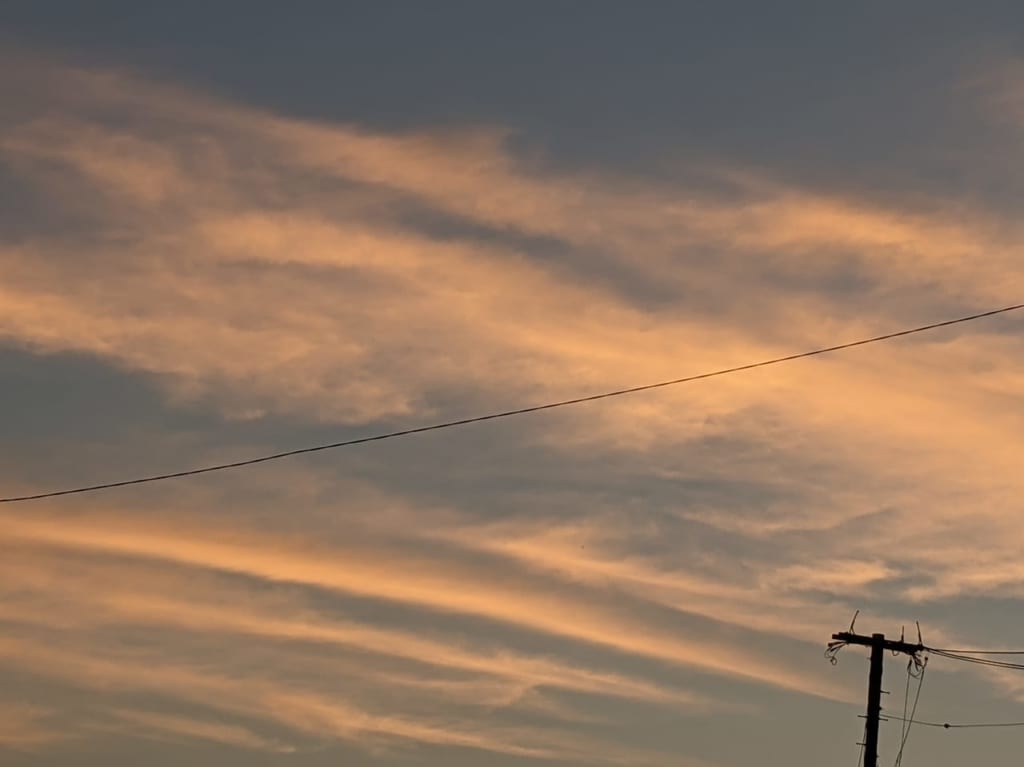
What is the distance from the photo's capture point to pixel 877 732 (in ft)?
164

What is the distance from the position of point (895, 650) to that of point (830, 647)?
1698 millimetres

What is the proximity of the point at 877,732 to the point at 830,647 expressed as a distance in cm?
291

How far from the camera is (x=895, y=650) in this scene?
171ft

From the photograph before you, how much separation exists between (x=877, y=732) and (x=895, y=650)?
2.98 meters

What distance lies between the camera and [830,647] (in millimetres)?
52094
